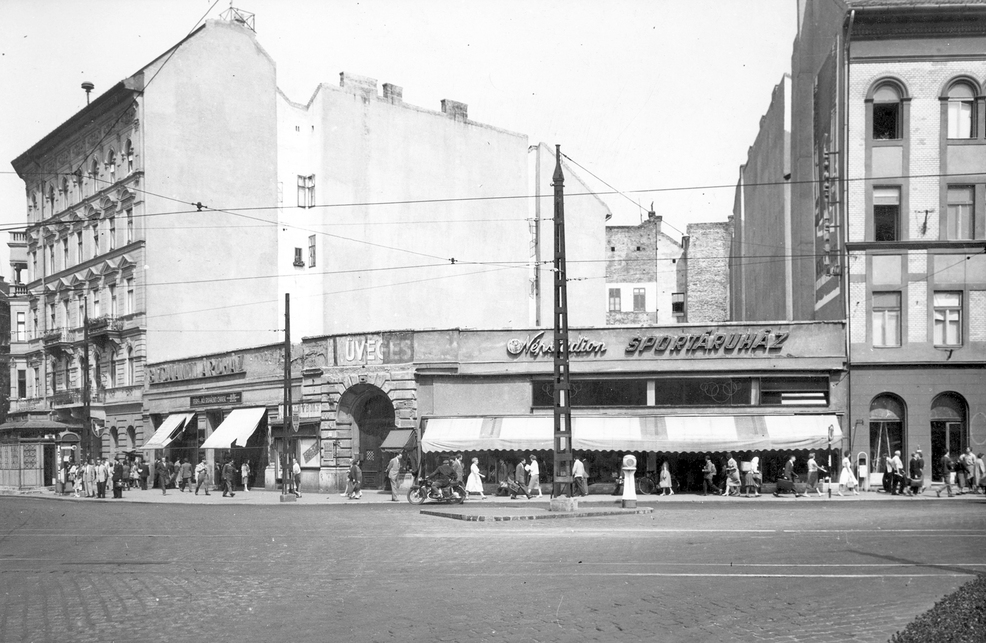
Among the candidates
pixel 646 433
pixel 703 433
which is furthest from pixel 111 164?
pixel 703 433

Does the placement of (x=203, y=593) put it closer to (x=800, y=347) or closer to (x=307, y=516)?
(x=307, y=516)

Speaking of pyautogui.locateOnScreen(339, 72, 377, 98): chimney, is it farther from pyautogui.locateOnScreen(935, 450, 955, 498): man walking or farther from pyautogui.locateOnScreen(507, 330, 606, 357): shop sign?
pyautogui.locateOnScreen(935, 450, 955, 498): man walking

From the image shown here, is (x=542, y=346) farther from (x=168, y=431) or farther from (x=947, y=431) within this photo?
(x=168, y=431)

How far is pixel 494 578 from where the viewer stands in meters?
13.1

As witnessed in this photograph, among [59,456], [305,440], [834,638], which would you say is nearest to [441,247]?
[305,440]

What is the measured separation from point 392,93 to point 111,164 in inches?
→ 573

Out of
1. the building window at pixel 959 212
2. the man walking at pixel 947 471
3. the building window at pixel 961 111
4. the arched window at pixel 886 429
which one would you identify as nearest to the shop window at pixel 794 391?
the arched window at pixel 886 429

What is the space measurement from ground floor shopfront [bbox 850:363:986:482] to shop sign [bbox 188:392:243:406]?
83.9 feet

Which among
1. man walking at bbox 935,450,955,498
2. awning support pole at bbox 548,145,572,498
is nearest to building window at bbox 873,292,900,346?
man walking at bbox 935,450,955,498

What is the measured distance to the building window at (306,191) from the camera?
51812 mm

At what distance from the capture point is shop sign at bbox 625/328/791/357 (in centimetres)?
3566

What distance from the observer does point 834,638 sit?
925cm

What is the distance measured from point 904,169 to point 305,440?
24.6 m

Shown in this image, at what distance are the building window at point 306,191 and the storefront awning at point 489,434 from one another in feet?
61.5
